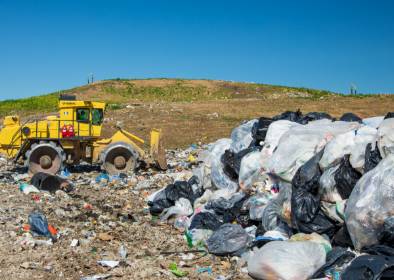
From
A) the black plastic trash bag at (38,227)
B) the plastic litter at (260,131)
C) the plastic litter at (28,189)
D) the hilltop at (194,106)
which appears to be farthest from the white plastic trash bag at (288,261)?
the hilltop at (194,106)

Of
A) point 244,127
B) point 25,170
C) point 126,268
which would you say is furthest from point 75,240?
point 25,170

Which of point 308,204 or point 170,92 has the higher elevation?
point 170,92

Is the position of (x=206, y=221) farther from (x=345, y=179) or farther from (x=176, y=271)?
(x=345, y=179)

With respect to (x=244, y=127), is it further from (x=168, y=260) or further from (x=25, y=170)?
(x=25, y=170)

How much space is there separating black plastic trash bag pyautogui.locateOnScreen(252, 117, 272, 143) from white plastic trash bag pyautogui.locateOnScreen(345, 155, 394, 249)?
2.85 meters

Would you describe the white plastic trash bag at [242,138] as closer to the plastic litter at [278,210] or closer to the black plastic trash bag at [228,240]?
the plastic litter at [278,210]

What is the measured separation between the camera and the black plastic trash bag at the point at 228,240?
232 inches

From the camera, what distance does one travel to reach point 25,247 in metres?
6.03

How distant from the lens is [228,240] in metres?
5.98

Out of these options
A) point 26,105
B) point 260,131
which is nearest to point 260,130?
point 260,131

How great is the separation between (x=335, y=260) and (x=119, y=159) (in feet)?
24.8

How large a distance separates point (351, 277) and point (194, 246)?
8.11 feet

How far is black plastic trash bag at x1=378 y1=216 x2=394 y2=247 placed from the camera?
4.50 m

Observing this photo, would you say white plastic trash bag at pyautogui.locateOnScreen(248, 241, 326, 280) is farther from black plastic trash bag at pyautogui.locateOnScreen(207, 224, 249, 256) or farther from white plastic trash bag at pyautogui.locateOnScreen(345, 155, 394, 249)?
black plastic trash bag at pyautogui.locateOnScreen(207, 224, 249, 256)
